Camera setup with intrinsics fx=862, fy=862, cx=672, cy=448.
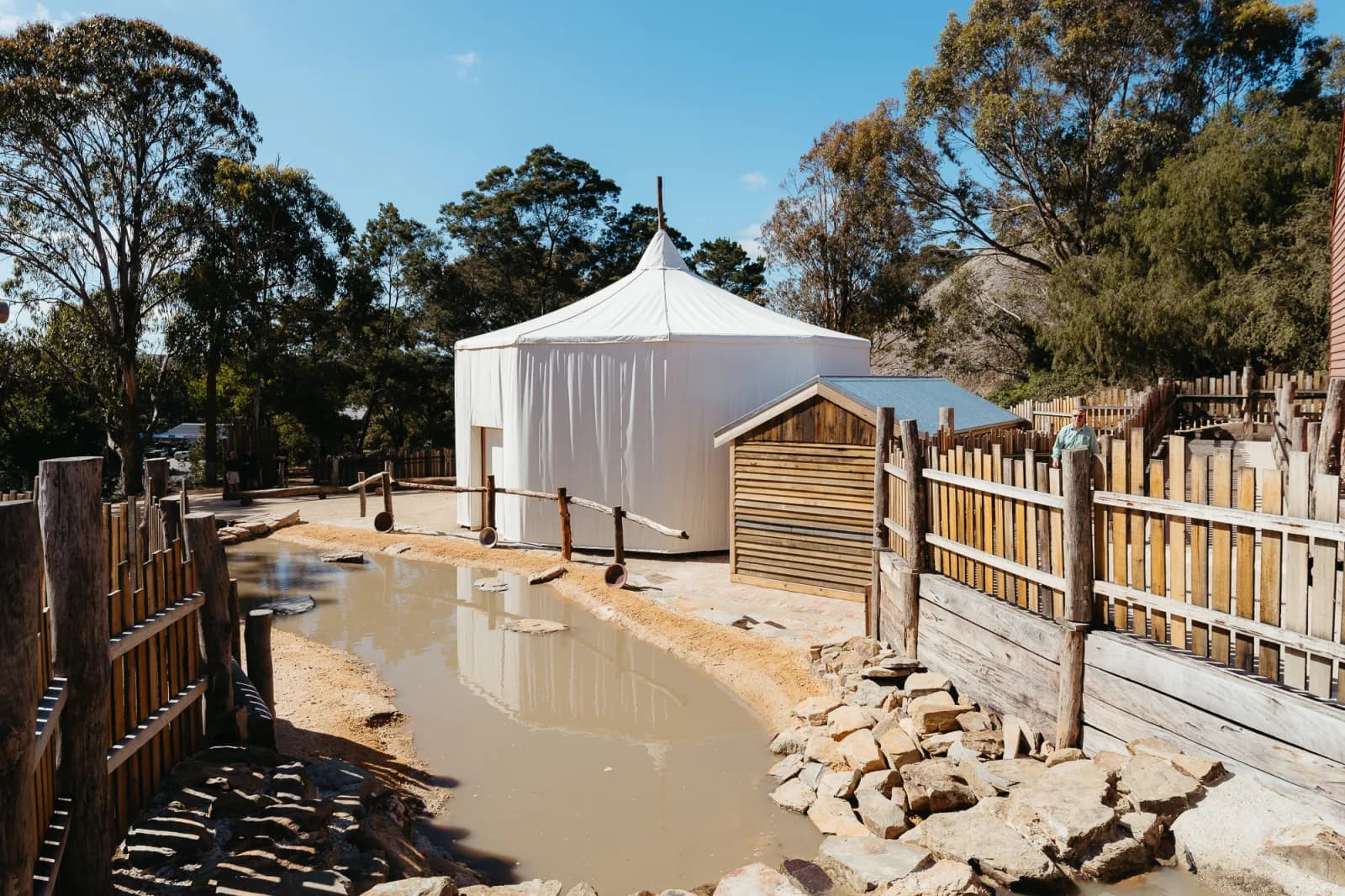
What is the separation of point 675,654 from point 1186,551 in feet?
16.0

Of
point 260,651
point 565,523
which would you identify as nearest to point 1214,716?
Result: point 260,651

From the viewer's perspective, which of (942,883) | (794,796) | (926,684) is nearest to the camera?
(942,883)

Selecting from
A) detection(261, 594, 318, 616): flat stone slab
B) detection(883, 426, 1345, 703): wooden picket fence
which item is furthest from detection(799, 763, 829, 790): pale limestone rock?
detection(261, 594, 318, 616): flat stone slab

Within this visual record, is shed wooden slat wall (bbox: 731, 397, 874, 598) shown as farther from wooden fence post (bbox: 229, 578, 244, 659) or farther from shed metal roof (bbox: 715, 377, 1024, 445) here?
wooden fence post (bbox: 229, 578, 244, 659)

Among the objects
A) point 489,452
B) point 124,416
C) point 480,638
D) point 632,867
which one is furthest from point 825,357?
point 124,416

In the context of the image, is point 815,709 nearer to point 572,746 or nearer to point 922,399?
point 572,746

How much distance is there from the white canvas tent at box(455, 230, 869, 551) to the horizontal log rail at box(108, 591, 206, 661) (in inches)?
327

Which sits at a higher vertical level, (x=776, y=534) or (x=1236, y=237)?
(x=1236, y=237)

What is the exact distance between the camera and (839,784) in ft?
16.5

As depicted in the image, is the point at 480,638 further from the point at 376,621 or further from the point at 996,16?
the point at 996,16

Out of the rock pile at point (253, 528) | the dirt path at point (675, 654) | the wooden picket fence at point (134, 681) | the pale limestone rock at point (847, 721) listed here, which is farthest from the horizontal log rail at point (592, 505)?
the wooden picket fence at point (134, 681)

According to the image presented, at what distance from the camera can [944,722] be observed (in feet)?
18.1

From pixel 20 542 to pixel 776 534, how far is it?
332 inches

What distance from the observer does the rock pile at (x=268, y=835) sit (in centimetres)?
352
